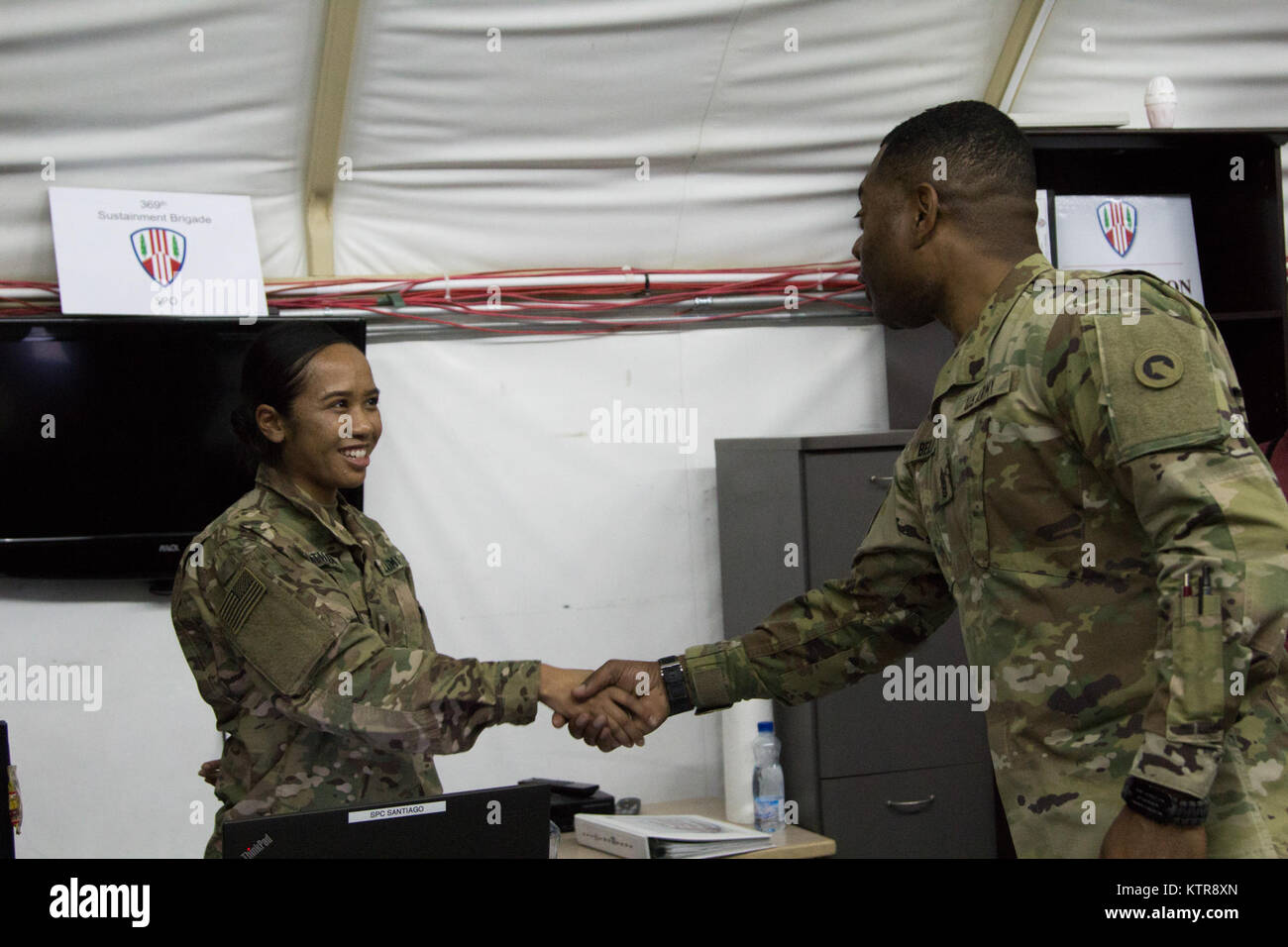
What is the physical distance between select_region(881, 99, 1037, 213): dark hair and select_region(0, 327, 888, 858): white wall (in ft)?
5.64

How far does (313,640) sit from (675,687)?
0.72 meters

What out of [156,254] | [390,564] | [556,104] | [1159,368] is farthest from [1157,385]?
[156,254]

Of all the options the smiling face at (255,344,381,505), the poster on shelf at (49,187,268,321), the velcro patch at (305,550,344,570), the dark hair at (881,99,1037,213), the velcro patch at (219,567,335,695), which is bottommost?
the velcro patch at (219,567,335,695)

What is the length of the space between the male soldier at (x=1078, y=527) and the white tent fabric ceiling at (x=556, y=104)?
1.37 meters

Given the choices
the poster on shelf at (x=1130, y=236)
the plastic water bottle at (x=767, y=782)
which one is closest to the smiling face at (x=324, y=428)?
the plastic water bottle at (x=767, y=782)

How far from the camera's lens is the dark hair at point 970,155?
1984 millimetres

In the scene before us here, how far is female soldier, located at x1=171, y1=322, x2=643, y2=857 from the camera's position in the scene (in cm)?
218

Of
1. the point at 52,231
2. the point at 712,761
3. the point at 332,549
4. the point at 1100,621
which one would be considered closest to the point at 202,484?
the point at 52,231

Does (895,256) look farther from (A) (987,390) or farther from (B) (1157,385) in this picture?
(B) (1157,385)

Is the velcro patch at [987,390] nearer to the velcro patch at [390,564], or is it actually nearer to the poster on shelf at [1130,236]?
the velcro patch at [390,564]

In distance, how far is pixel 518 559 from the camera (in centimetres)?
360

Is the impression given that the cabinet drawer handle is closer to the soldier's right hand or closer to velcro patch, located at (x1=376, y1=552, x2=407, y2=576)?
the soldier's right hand

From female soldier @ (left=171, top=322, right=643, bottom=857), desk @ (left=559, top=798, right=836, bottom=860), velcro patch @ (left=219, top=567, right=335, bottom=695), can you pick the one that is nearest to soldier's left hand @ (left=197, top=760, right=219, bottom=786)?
A: female soldier @ (left=171, top=322, right=643, bottom=857)

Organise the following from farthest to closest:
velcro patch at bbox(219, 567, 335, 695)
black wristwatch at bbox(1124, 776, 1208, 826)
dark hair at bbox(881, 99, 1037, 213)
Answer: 1. velcro patch at bbox(219, 567, 335, 695)
2. dark hair at bbox(881, 99, 1037, 213)
3. black wristwatch at bbox(1124, 776, 1208, 826)
